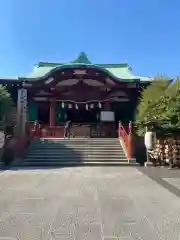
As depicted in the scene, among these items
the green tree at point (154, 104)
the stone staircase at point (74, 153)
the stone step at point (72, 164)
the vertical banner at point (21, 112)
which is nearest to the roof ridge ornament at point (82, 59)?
the green tree at point (154, 104)

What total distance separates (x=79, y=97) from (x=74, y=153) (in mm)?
7472

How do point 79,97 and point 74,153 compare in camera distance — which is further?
point 79,97

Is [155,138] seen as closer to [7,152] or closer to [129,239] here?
[7,152]

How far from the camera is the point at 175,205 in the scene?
17.9ft

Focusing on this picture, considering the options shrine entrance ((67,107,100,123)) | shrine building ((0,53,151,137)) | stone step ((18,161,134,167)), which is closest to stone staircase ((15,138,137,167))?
stone step ((18,161,134,167))

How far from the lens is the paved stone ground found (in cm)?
383

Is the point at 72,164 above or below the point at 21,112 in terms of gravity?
below

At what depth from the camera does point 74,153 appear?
15.1 meters

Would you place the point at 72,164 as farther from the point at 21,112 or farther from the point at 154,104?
the point at 154,104

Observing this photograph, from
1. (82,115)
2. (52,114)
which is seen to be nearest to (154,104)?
(52,114)

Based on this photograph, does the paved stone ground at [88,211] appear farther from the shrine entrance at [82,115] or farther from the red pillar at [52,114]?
the shrine entrance at [82,115]

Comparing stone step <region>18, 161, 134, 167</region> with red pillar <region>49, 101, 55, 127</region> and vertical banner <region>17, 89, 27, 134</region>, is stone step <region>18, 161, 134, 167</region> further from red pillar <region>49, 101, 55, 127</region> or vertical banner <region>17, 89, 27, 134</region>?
red pillar <region>49, 101, 55, 127</region>

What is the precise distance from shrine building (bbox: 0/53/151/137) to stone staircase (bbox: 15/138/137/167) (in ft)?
10.1

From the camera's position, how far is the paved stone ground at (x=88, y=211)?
3.83 metres
